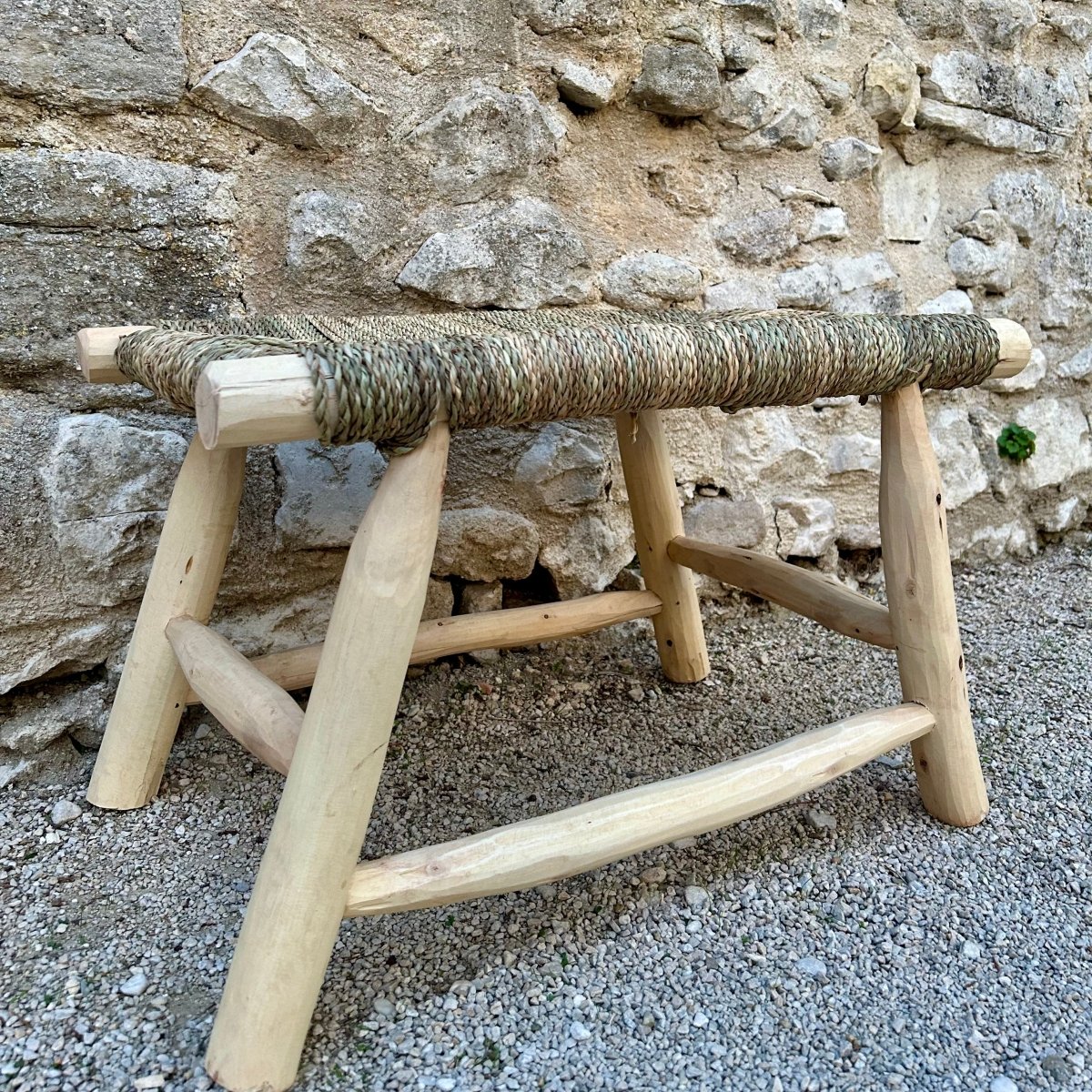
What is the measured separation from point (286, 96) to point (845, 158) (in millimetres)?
831

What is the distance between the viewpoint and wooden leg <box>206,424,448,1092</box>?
2.06 ft

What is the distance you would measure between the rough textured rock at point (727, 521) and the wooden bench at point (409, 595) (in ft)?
1.01

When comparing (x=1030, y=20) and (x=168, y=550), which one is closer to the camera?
(x=168, y=550)

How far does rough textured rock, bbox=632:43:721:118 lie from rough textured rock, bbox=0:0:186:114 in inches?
22.9

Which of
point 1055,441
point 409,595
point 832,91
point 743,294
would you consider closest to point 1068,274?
point 1055,441

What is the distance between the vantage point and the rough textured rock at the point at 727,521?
138cm

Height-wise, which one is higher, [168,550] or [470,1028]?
[168,550]

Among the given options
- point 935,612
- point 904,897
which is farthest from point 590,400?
point 904,897

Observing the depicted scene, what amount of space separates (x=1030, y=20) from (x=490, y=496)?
1.21m

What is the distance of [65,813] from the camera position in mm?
943

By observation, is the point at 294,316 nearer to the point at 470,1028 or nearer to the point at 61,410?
the point at 61,410

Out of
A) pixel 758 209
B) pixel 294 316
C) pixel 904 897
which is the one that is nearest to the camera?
pixel 904 897

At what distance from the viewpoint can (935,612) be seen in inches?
35.5

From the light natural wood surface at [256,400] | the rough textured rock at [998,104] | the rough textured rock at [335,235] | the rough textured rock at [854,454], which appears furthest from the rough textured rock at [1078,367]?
the light natural wood surface at [256,400]
